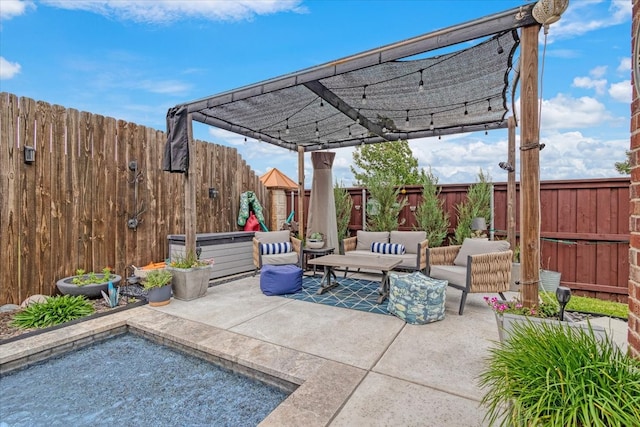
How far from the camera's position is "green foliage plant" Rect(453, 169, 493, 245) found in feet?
20.4

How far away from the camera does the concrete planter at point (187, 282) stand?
4500 mm

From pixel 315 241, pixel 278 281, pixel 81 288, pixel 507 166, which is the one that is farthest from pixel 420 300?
pixel 81 288

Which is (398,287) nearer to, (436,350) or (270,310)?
(436,350)

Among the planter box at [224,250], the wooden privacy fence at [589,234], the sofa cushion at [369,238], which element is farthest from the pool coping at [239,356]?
the wooden privacy fence at [589,234]

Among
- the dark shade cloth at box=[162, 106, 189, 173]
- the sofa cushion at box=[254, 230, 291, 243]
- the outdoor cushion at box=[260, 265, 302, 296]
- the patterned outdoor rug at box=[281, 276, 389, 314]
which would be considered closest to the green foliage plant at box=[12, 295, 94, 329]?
the dark shade cloth at box=[162, 106, 189, 173]

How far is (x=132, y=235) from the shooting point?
17.8ft

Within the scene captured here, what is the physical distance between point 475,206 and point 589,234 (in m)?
1.81

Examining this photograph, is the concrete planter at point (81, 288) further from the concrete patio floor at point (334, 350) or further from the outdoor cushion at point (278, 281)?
Answer: the outdoor cushion at point (278, 281)

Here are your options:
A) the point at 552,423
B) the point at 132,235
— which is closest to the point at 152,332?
the point at 132,235

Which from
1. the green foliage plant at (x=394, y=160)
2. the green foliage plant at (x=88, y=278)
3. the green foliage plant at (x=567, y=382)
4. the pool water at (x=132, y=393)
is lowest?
A: the pool water at (x=132, y=393)

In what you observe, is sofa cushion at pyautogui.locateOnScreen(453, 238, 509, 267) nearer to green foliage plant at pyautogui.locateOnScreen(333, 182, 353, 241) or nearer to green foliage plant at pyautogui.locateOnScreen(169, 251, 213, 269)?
green foliage plant at pyautogui.locateOnScreen(333, 182, 353, 241)

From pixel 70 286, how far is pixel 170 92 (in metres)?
4.69

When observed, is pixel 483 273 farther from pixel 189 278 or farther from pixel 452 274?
pixel 189 278

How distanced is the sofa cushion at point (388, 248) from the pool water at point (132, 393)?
3783mm
